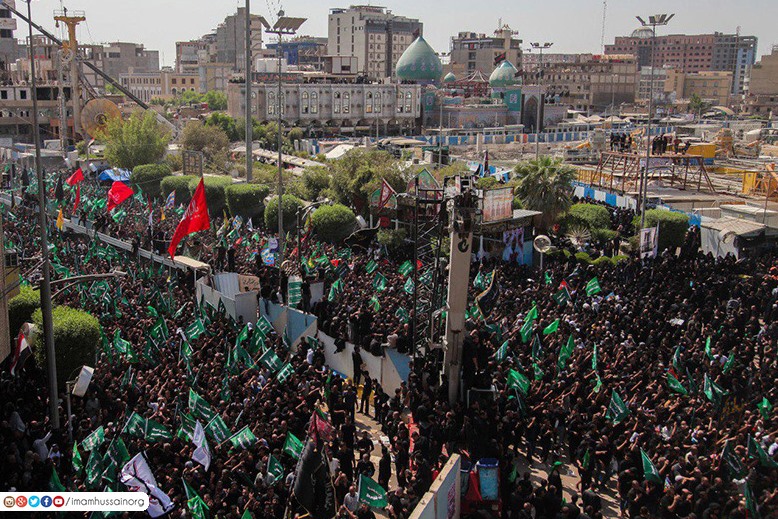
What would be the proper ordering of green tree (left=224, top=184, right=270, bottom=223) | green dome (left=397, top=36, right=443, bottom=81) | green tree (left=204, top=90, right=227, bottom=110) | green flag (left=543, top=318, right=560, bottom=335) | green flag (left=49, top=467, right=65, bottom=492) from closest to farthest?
green flag (left=49, top=467, right=65, bottom=492), green flag (left=543, top=318, right=560, bottom=335), green tree (left=224, top=184, right=270, bottom=223), green dome (left=397, top=36, right=443, bottom=81), green tree (left=204, top=90, right=227, bottom=110)

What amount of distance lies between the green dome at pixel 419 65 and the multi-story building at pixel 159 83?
59.6 meters

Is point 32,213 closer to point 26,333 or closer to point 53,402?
point 26,333

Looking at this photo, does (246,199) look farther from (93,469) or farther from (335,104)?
(335,104)

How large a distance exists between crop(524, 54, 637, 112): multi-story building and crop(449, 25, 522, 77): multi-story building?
1425 centimetres

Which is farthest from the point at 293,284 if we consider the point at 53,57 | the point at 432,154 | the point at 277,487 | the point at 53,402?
the point at 53,57

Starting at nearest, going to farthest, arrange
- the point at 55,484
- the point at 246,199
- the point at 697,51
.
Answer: the point at 55,484, the point at 246,199, the point at 697,51

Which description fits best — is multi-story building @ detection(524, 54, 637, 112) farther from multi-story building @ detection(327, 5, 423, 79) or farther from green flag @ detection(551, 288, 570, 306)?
green flag @ detection(551, 288, 570, 306)

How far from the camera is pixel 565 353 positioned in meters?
16.3

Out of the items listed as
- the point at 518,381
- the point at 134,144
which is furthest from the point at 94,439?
the point at 134,144

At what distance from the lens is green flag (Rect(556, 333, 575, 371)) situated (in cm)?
1622

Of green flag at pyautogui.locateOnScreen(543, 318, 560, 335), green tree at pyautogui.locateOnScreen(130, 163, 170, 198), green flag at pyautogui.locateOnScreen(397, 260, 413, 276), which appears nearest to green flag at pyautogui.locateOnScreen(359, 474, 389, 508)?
green flag at pyautogui.locateOnScreen(543, 318, 560, 335)

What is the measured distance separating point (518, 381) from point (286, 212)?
826 inches

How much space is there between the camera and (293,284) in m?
21.0

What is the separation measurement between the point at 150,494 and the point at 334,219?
20.7 meters
